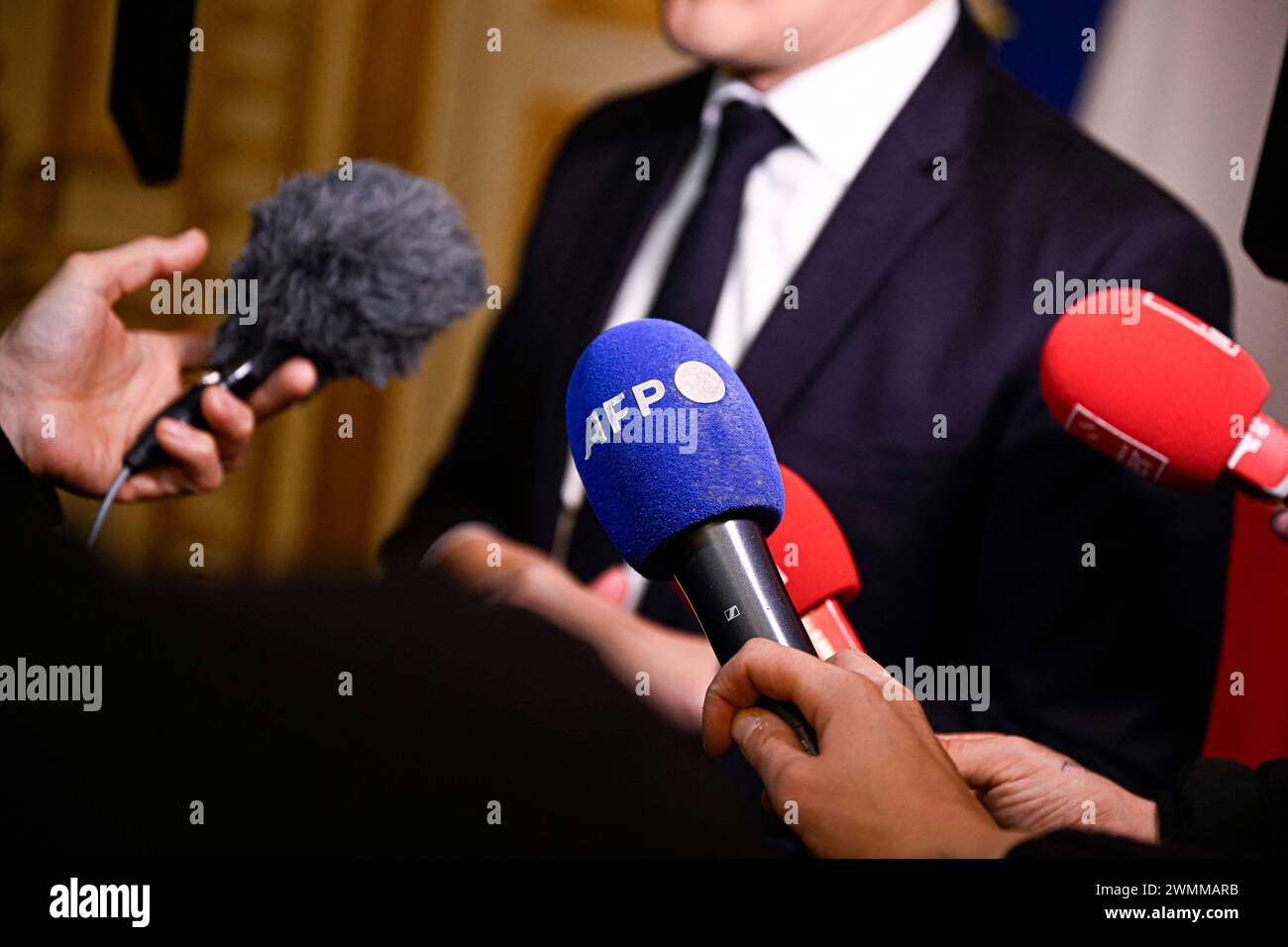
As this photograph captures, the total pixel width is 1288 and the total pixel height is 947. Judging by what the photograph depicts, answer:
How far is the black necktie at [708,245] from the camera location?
96 cm

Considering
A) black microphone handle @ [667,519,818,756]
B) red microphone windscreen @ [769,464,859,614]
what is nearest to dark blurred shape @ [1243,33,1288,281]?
red microphone windscreen @ [769,464,859,614]

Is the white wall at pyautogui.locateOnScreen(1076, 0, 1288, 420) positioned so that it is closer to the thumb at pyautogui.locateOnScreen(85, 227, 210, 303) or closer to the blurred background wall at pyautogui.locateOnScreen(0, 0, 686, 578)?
the blurred background wall at pyautogui.locateOnScreen(0, 0, 686, 578)

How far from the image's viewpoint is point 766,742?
0.53m

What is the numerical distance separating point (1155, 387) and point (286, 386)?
583mm

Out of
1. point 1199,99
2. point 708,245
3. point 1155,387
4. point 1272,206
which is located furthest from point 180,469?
point 1199,99

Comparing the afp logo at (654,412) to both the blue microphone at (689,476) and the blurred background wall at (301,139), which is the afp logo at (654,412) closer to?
the blue microphone at (689,476)

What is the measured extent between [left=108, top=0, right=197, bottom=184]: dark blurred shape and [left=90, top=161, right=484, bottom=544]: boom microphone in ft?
0.56

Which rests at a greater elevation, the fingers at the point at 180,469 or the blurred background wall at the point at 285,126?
the blurred background wall at the point at 285,126

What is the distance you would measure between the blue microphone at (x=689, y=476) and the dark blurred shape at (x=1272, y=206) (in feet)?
1.33

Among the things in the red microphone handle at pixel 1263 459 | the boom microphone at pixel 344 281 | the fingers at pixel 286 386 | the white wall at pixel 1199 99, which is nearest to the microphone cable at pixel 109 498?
the boom microphone at pixel 344 281

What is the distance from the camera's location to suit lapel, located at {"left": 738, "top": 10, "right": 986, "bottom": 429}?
2.94 feet

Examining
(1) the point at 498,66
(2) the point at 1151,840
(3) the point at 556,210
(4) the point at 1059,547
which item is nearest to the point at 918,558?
(4) the point at 1059,547
